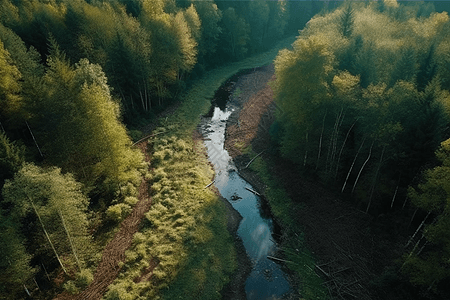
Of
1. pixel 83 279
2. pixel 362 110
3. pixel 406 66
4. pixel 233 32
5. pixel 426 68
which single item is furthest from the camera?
pixel 233 32

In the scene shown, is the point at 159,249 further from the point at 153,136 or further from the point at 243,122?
the point at 243,122

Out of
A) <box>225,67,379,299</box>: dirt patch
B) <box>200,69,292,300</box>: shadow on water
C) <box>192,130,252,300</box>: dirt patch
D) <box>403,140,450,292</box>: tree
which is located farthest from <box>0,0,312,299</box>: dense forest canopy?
<box>403,140,450,292</box>: tree

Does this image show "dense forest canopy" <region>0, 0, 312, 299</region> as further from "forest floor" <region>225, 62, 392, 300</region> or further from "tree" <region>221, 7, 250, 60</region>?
"tree" <region>221, 7, 250, 60</region>

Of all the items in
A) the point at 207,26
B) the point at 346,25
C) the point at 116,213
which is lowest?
the point at 116,213

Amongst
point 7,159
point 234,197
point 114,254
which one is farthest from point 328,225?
point 7,159

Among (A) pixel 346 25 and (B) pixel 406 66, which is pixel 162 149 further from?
(A) pixel 346 25

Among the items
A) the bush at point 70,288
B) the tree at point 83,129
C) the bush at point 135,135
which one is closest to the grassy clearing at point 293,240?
the tree at point 83,129
